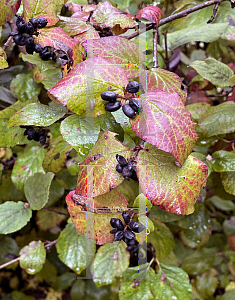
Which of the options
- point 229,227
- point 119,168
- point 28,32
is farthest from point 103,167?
point 229,227

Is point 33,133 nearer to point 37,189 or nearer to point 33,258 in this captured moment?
point 37,189

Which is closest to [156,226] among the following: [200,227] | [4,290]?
[200,227]

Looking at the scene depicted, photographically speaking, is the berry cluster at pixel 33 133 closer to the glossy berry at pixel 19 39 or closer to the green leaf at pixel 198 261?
the glossy berry at pixel 19 39

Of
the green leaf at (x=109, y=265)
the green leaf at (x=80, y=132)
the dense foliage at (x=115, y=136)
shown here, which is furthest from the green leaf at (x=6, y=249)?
the green leaf at (x=80, y=132)

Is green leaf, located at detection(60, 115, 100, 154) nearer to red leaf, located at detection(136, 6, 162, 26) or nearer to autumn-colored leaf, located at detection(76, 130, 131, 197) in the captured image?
autumn-colored leaf, located at detection(76, 130, 131, 197)

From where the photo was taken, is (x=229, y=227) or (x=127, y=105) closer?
(x=127, y=105)

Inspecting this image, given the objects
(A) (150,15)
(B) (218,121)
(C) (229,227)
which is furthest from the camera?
(C) (229,227)

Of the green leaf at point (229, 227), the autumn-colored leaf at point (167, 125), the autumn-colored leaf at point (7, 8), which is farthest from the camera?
the green leaf at point (229, 227)
